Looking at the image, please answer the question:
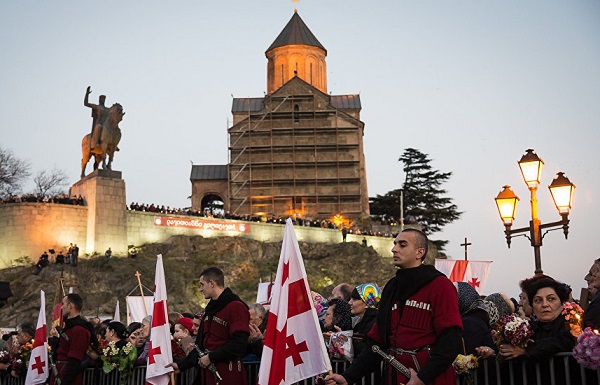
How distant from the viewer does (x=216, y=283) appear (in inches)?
268

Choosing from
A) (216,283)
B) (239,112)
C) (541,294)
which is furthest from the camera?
(239,112)

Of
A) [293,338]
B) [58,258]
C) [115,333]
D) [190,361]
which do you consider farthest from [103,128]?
[293,338]

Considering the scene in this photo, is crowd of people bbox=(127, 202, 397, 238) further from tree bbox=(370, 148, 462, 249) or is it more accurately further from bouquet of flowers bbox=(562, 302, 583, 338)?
bouquet of flowers bbox=(562, 302, 583, 338)

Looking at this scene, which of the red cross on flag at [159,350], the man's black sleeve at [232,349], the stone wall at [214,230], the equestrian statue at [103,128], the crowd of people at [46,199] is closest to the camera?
the man's black sleeve at [232,349]

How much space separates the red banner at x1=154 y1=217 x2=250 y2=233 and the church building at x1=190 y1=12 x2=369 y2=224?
10649 mm

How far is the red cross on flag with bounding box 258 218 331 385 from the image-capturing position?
5730mm

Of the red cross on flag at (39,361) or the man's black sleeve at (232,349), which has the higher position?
the man's black sleeve at (232,349)

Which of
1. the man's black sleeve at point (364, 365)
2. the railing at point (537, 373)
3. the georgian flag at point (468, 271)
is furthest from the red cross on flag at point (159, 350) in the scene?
the georgian flag at point (468, 271)

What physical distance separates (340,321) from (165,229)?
40.1m

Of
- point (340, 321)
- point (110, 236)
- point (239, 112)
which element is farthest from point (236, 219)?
point (340, 321)

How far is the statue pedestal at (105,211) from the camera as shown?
42.9m

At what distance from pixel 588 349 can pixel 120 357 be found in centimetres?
523

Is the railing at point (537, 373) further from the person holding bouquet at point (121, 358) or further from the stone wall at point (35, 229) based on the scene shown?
the stone wall at point (35, 229)

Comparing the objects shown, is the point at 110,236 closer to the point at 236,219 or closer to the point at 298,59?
the point at 236,219
